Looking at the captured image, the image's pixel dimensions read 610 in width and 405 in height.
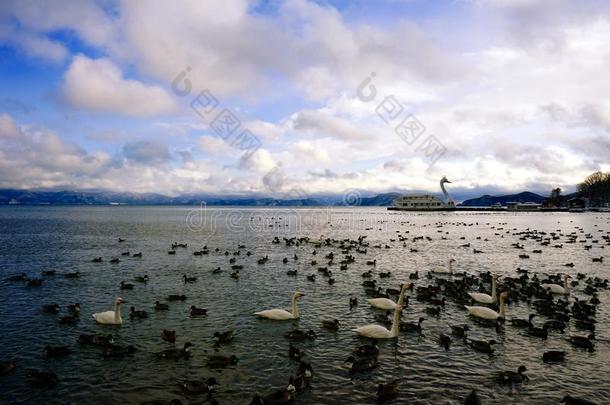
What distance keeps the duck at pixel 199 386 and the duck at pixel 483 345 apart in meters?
10.6

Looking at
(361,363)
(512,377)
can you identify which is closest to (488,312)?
(512,377)

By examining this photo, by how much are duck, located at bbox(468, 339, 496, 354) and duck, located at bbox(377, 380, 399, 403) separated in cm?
542

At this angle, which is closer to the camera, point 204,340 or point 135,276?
point 204,340

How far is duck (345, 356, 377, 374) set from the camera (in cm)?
1523

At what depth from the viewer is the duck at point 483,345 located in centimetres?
1702

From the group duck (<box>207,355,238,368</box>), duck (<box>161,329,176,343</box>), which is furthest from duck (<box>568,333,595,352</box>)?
duck (<box>161,329,176,343</box>)

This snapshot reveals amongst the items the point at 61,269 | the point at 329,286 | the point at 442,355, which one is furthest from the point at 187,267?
the point at 442,355

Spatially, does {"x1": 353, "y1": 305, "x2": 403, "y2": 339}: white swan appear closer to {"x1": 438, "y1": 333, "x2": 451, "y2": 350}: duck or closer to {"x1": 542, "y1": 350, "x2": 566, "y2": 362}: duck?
{"x1": 438, "y1": 333, "x2": 451, "y2": 350}: duck

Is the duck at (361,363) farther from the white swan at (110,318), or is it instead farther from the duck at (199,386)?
the white swan at (110,318)

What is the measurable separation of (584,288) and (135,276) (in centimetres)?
3241

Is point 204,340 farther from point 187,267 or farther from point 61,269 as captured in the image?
point 61,269

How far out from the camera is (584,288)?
2859 centimetres

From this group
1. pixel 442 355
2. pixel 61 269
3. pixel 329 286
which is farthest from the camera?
pixel 61 269

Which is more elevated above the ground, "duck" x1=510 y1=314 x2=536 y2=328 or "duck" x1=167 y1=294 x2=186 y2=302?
"duck" x1=510 y1=314 x2=536 y2=328
